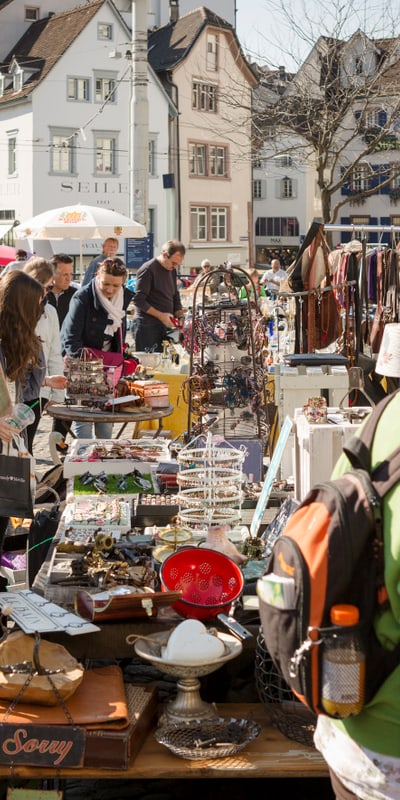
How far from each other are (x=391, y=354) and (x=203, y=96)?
36.7m

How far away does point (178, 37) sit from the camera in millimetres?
40594

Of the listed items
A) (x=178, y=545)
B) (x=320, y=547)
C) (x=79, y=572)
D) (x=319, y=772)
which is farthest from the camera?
(x=178, y=545)

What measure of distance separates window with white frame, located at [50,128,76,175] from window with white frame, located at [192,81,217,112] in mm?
5910

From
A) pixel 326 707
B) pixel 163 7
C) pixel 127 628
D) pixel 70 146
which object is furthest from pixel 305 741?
pixel 163 7

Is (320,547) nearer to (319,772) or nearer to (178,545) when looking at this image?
(319,772)

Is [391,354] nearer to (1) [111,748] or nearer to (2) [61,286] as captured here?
(1) [111,748]

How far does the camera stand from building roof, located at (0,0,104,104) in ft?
120

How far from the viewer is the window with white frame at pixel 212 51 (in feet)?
133

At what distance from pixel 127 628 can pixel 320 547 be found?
1.73 meters

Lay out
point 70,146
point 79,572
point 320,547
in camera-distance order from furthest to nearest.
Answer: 1. point 70,146
2. point 79,572
3. point 320,547

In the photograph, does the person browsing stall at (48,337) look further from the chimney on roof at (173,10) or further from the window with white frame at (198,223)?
the chimney on roof at (173,10)

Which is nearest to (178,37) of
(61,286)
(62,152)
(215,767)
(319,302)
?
(62,152)

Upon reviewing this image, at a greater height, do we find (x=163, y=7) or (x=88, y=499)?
(x=163, y=7)

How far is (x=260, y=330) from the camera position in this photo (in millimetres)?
5941
